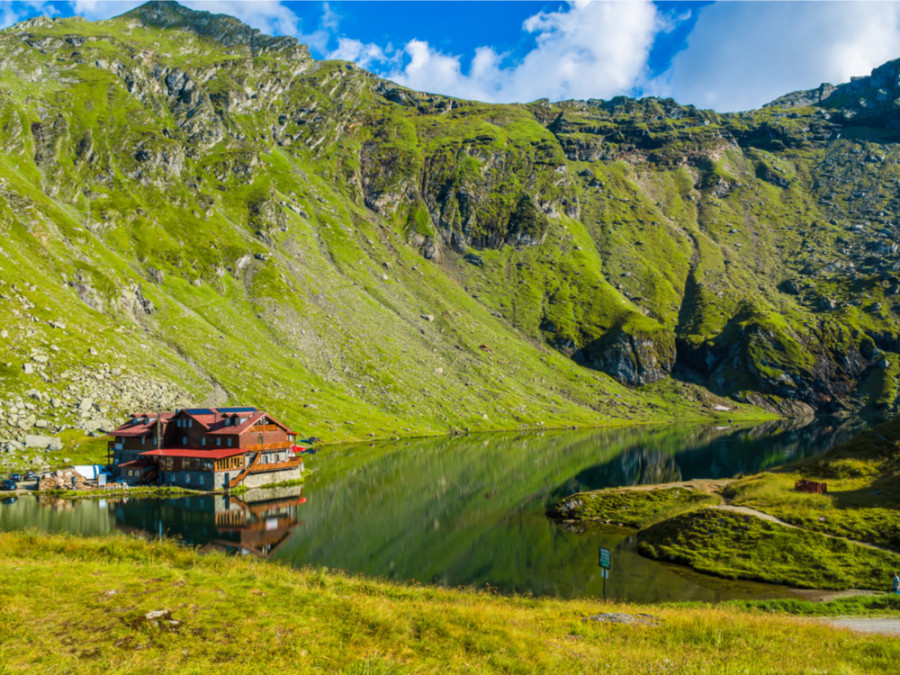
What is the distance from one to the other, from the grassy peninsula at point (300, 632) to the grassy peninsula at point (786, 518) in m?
23.3

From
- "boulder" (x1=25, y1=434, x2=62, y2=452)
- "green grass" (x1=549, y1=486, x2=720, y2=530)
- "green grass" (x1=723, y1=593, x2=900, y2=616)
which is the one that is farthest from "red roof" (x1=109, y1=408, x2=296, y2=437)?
"green grass" (x1=723, y1=593, x2=900, y2=616)

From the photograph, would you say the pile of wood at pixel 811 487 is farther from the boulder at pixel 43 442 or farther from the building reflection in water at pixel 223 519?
the boulder at pixel 43 442

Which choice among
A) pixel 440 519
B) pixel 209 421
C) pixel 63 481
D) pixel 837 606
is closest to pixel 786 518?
pixel 837 606

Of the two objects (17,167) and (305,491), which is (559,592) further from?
(17,167)

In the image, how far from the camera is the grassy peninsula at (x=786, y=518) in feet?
145

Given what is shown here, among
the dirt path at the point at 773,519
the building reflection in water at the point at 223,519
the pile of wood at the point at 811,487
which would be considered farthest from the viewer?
the pile of wood at the point at 811,487

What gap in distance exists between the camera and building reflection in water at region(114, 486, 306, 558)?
51281mm

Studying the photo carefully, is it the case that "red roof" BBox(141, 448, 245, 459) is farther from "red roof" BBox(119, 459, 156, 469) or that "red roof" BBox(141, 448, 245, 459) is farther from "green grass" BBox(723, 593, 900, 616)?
"green grass" BBox(723, 593, 900, 616)

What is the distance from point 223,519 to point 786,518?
61.2 metres

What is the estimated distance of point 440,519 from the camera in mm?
66438

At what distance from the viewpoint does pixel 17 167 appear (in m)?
173

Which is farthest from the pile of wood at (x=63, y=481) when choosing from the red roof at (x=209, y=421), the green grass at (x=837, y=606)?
the green grass at (x=837, y=606)

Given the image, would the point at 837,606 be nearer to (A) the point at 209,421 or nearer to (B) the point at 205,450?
(B) the point at 205,450

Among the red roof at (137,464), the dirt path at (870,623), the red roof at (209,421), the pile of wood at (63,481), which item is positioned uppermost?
the red roof at (209,421)
